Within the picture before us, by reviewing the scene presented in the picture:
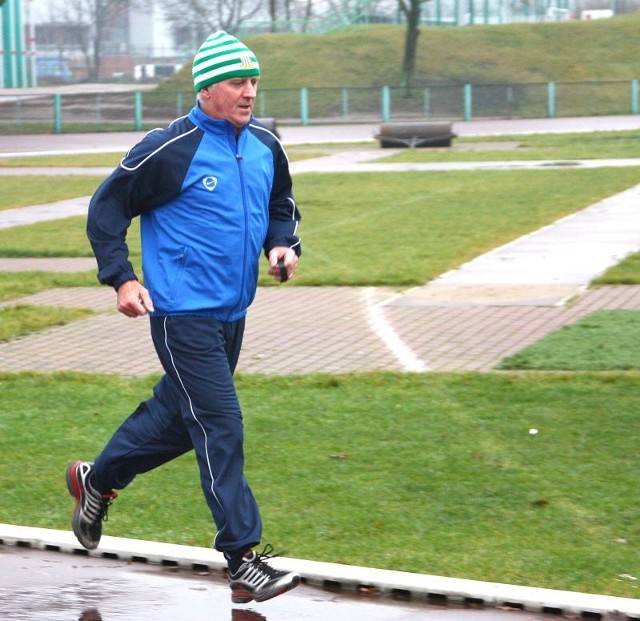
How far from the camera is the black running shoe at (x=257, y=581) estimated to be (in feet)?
14.4

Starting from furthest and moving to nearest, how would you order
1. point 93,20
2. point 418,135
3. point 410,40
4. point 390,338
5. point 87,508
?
point 93,20, point 410,40, point 418,135, point 390,338, point 87,508

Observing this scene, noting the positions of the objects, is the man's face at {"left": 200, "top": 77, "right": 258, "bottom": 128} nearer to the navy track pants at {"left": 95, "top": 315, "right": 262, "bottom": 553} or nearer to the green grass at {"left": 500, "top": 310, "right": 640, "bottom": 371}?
the navy track pants at {"left": 95, "top": 315, "right": 262, "bottom": 553}

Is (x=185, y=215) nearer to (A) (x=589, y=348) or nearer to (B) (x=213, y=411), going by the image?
(B) (x=213, y=411)

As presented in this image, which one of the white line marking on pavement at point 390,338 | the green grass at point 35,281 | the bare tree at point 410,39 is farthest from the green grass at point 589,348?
the bare tree at point 410,39

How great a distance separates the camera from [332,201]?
19.7 meters

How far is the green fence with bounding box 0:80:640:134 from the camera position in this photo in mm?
52188

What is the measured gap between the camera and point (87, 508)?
4.96m

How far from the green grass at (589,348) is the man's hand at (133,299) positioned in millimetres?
4263

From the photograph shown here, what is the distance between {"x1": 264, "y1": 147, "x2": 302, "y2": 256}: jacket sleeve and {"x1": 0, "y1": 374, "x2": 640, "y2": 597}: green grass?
1.11 m

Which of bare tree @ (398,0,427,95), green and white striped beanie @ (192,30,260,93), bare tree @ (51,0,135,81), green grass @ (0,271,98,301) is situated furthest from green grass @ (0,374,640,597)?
bare tree @ (51,0,135,81)

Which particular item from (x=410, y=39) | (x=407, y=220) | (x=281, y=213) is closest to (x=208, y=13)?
(x=410, y=39)

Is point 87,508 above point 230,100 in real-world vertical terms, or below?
below

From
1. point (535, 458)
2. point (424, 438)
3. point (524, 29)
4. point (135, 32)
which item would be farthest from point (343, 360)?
point (135, 32)

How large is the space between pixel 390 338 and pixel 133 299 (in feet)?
17.0
